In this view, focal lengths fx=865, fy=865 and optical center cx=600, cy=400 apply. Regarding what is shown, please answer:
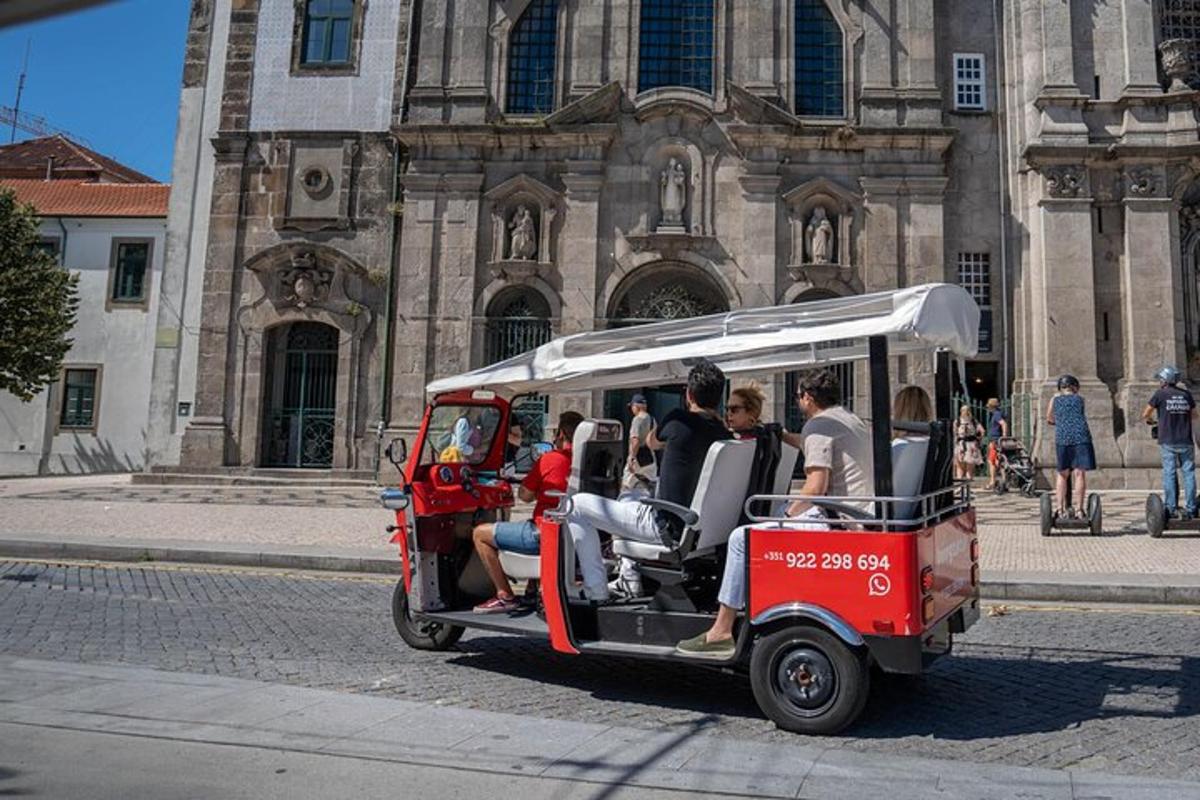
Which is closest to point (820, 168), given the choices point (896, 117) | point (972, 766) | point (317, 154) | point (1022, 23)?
point (896, 117)

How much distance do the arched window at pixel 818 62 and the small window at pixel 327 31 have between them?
11377 millimetres

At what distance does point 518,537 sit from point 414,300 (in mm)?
15351

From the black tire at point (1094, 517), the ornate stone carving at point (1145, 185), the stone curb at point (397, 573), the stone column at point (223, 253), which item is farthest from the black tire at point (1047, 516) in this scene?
the stone column at point (223, 253)

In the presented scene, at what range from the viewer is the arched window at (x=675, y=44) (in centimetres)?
2098

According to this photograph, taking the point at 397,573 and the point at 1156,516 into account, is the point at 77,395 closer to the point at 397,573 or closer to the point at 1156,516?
the point at 397,573

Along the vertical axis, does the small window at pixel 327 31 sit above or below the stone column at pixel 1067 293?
above

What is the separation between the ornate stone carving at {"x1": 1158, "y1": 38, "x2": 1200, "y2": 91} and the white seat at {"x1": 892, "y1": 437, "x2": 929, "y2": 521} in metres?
19.4

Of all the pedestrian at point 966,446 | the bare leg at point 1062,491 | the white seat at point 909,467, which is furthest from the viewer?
the pedestrian at point 966,446

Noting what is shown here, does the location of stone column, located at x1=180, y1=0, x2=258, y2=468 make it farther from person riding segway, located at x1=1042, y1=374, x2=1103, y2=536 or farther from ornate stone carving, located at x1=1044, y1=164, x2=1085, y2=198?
ornate stone carving, located at x1=1044, y1=164, x2=1085, y2=198

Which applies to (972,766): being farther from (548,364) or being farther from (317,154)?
(317,154)

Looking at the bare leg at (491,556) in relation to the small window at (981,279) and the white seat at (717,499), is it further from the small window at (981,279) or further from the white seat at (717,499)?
the small window at (981,279)

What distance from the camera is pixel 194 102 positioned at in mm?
22469

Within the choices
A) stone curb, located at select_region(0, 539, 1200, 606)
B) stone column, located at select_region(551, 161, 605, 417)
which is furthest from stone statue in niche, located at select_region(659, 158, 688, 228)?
stone curb, located at select_region(0, 539, 1200, 606)

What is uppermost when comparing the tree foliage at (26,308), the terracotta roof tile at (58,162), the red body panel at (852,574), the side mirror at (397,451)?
the terracotta roof tile at (58,162)
